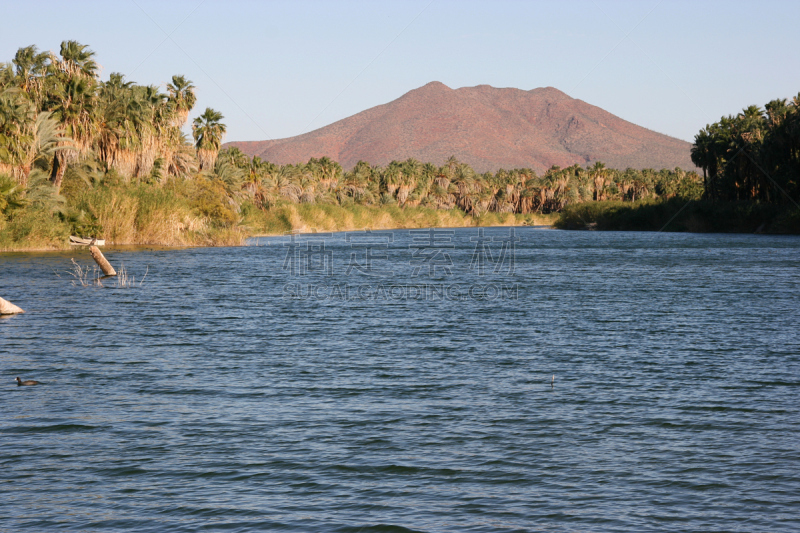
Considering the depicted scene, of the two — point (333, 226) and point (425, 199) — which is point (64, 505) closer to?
point (333, 226)

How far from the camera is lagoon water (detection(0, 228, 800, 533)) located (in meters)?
8.81

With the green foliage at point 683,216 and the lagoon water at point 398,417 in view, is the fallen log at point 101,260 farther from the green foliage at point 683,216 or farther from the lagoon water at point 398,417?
the green foliage at point 683,216

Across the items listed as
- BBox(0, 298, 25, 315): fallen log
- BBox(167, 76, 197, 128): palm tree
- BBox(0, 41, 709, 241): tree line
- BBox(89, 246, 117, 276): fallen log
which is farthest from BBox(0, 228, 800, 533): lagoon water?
BBox(167, 76, 197, 128): palm tree

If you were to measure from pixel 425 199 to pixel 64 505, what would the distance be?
5810 inches

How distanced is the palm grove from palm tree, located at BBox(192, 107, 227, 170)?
4.1 inches

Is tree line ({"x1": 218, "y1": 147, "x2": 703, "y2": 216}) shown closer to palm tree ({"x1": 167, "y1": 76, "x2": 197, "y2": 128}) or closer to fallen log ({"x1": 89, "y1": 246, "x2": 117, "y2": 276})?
palm tree ({"x1": 167, "y1": 76, "x2": 197, "y2": 128})

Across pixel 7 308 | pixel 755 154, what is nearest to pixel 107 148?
pixel 7 308

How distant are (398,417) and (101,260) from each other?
26.2 metres

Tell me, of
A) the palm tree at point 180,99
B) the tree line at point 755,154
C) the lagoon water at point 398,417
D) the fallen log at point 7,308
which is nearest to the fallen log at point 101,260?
the lagoon water at point 398,417

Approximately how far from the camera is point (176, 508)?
8.76m

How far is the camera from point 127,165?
63312 mm

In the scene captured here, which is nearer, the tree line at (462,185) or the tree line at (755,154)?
the tree line at (755,154)

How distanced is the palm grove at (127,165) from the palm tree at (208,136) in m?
0.11

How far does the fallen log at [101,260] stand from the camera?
33.5m
